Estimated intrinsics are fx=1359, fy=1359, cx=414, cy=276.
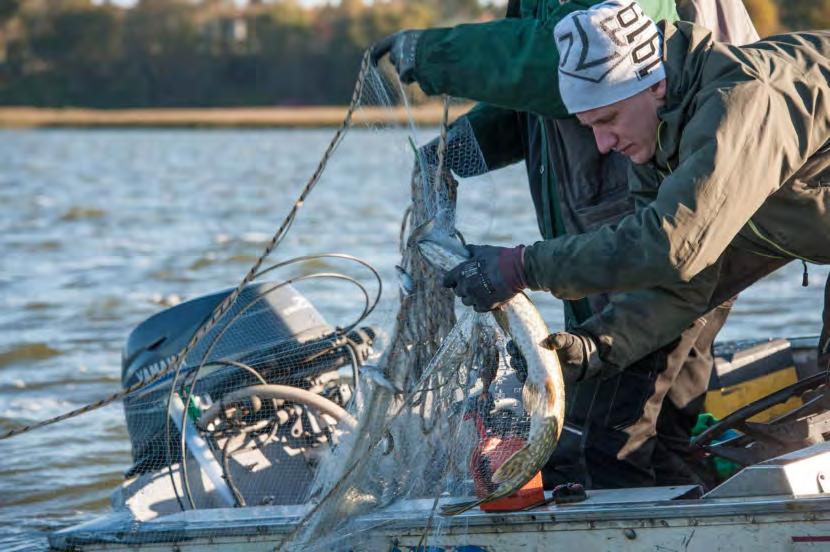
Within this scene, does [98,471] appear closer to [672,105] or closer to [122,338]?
[122,338]

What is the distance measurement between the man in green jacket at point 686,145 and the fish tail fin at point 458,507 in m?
0.56

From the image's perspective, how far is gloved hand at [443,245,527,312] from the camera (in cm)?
349

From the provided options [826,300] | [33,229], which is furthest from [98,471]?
[33,229]

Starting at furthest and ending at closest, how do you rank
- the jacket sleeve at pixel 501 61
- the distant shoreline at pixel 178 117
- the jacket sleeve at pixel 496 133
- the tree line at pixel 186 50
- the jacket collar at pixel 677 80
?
the tree line at pixel 186 50
the distant shoreline at pixel 178 117
the jacket sleeve at pixel 496 133
the jacket sleeve at pixel 501 61
the jacket collar at pixel 677 80

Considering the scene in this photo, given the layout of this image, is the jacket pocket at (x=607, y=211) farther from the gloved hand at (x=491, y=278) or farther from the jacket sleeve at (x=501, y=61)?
the gloved hand at (x=491, y=278)

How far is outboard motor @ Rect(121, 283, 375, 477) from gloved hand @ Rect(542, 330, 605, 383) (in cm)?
120

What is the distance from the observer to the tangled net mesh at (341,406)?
391 cm

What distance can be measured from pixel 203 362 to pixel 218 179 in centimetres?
2261

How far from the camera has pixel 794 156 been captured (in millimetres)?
3291

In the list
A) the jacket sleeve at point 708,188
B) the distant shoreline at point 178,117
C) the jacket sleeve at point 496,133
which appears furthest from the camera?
the distant shoreline at point 178,117

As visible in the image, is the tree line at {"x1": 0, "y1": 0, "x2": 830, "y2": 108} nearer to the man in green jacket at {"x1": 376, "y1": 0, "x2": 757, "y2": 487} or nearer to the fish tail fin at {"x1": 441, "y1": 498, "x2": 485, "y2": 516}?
the man in green jacket at {"x1": 376, "y1": 0, "x2": 757, "y2": 487}

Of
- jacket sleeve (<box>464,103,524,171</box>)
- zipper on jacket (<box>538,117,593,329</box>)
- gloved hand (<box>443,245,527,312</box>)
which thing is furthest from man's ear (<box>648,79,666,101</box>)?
jacket sleeve (<box>464,103,524,171</box>)

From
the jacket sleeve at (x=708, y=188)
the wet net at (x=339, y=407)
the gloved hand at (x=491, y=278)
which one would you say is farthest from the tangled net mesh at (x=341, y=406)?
the jacket sleeve at (x=708, y=188)

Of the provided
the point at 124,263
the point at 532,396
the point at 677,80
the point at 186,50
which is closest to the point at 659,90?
the point at 677,80
